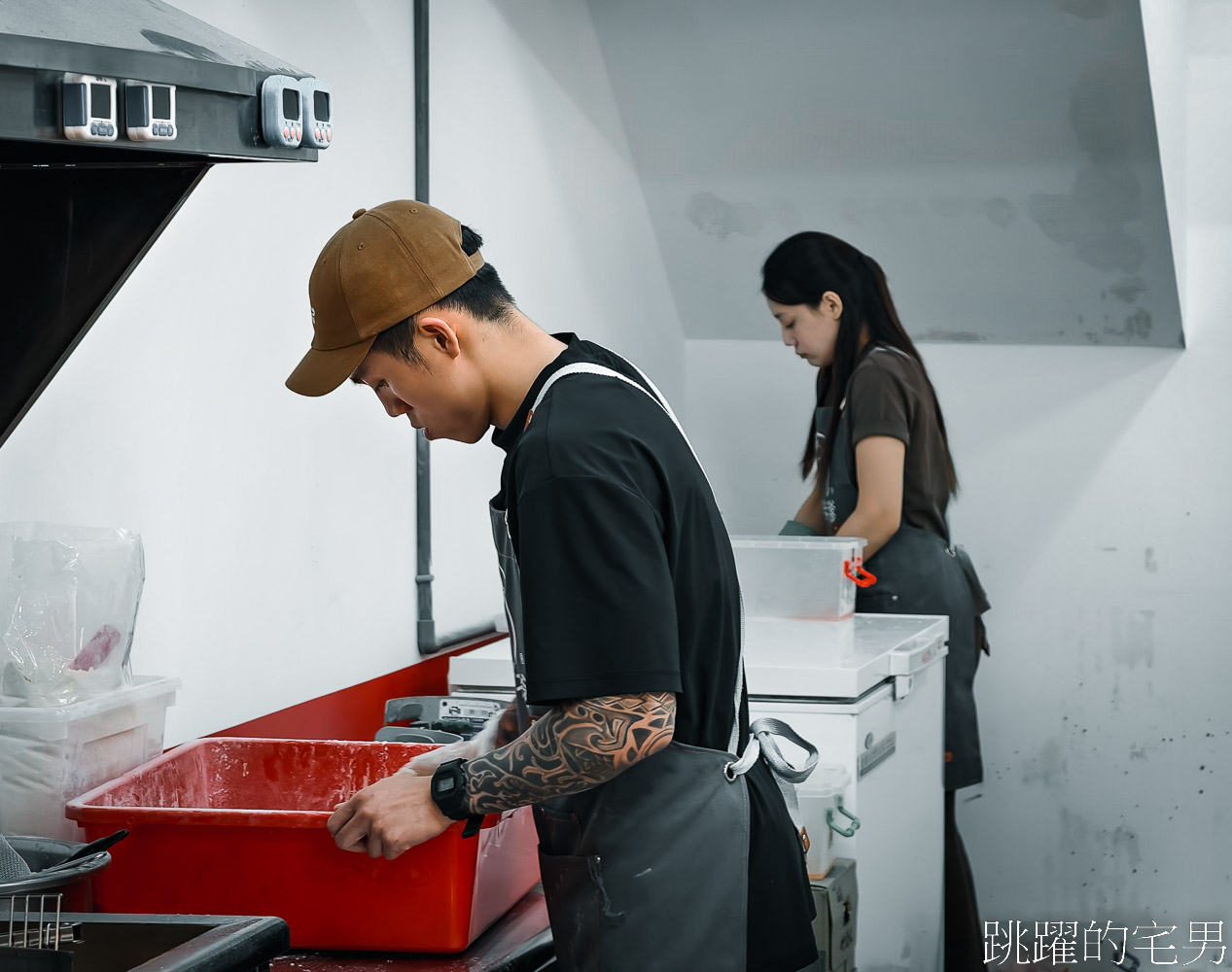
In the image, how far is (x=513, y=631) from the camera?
1422 millimetres

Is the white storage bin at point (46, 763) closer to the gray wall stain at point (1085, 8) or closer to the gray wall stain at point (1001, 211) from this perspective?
the gray wall stain at point (1085, 8)

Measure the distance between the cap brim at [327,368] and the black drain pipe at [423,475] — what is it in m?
1.12

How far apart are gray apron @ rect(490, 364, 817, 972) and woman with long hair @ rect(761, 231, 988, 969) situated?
167cm

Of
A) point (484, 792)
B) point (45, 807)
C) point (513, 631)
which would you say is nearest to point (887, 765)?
point (513, 631)

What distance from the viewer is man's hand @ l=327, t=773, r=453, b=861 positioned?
4.11 ft

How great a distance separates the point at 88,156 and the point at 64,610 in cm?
53

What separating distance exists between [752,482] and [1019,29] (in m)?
1.44

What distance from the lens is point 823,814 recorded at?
1962 mm

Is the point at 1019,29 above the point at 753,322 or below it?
above

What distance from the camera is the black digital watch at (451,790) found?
124 centimetres

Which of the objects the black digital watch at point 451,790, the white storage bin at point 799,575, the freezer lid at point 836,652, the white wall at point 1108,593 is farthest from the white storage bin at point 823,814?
the white wall at point 1108,593

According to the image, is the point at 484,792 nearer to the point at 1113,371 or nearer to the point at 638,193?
the point at 638,193

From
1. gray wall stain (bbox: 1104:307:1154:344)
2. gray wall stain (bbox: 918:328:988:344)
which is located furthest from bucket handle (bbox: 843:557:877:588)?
gray wall stain (bbox: 1104:307:1154:344)

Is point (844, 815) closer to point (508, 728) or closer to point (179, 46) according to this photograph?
point (508, 728)
